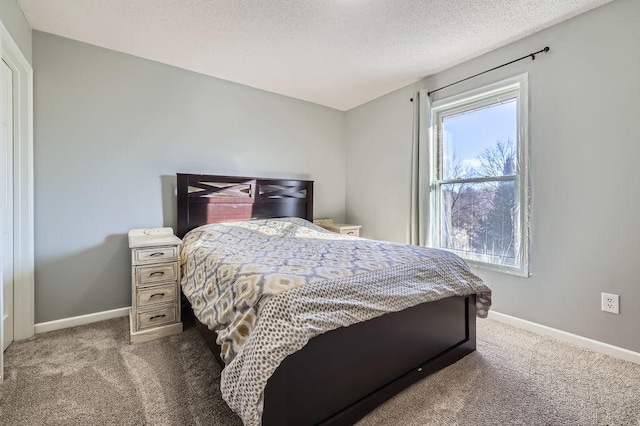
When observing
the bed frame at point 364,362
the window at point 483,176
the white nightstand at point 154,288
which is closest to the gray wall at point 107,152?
the white nightstand at point 154,288

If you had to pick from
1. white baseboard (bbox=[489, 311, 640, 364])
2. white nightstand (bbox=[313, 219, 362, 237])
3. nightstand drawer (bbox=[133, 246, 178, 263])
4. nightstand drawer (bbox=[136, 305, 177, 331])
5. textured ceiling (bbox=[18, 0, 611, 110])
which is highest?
textured ceiling (bbox=[18, 0, 611, 110])

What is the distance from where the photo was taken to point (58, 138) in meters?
2.32

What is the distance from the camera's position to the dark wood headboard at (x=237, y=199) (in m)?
2.81

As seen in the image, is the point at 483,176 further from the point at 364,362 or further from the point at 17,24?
the point at 17,24

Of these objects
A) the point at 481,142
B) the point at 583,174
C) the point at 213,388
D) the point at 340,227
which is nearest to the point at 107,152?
the point at 213,388

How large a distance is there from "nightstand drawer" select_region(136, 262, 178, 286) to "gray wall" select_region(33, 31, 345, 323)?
65 centimetres

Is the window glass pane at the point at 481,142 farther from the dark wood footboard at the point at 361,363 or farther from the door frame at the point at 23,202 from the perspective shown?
the door frame at the point at 23,202

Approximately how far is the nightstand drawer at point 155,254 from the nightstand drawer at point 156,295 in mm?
218

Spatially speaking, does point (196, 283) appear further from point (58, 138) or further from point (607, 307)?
point (607, 307)

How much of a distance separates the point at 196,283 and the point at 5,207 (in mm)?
1401

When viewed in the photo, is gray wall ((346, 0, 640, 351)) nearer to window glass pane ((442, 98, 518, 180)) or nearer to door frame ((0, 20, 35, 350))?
window glass pane ((442, 98, 518, 180))

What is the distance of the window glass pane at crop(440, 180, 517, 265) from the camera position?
8.23 ft

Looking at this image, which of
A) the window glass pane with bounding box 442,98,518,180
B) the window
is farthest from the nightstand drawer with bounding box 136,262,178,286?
the window glass pane with bounding box 442,98,518,180

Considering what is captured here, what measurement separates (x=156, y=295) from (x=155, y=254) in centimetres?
32
